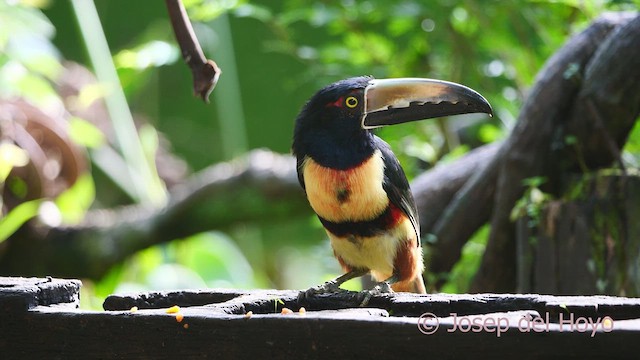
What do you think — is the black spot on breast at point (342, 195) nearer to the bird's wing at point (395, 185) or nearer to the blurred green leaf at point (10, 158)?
the bird's wing at point (395, 185)

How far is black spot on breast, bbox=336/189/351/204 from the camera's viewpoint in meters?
2.18

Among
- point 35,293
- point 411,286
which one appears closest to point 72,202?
point 411,286

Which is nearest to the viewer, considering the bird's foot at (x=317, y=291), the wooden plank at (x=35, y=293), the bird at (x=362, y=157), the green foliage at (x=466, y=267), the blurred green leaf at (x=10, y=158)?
the wooden plank at (x=35, y=293)

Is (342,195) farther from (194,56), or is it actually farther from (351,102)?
(194,56)

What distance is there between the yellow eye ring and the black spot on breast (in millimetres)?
208

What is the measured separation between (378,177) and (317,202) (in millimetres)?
164

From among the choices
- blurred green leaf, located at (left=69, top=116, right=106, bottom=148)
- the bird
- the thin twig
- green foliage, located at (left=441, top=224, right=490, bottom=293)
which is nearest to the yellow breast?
the bird

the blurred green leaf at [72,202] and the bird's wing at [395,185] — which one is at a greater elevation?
the blurred green leaf at [72,202]

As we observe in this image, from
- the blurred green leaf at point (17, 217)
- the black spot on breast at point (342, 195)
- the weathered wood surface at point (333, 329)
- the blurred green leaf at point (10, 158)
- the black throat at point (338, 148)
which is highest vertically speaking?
the blurred green leaf at point (10, 158)

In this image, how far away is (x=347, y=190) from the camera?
2178mm

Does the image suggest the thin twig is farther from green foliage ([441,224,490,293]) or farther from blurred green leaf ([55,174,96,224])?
blurred green leaf ([55,174,96,224])

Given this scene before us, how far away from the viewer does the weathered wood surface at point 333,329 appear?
50.8 inches

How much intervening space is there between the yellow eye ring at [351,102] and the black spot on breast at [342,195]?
21 centimetres

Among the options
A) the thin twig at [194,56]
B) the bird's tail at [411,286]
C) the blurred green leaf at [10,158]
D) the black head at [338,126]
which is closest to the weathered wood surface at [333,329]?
the thin twig at [194,56]
